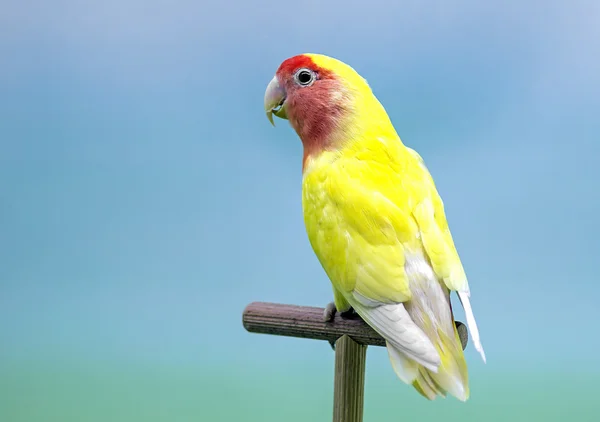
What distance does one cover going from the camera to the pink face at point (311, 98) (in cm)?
176

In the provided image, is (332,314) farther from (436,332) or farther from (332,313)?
(436,332)

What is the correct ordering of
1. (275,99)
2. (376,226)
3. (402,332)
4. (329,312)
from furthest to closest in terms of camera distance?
(275,99)
(329,312)
(376,226)
(402,332)

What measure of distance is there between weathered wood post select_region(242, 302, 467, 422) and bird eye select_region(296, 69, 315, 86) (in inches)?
24.6

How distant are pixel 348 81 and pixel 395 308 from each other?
0.64 meters

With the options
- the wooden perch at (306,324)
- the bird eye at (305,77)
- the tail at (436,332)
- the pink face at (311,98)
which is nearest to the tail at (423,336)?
the tail at (436,332)

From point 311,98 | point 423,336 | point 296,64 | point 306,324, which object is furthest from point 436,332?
point 296,64

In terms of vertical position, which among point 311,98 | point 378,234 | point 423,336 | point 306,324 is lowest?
point 423,336

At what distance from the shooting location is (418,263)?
158 cm

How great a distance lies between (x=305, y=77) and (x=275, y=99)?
124 mm

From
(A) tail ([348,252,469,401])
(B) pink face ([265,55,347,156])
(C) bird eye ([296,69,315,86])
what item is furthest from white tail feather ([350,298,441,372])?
(C) bird eye ([296,69,315,86])

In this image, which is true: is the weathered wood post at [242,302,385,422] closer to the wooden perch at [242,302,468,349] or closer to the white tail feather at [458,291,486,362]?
the wooden perch at [242,302,468,349]

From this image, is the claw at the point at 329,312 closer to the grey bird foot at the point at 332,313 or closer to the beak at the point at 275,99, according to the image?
the grey bird foot at the point at 332,313

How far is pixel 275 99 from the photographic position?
188 cm

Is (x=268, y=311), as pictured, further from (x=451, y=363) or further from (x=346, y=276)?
(x=451, y=363)
